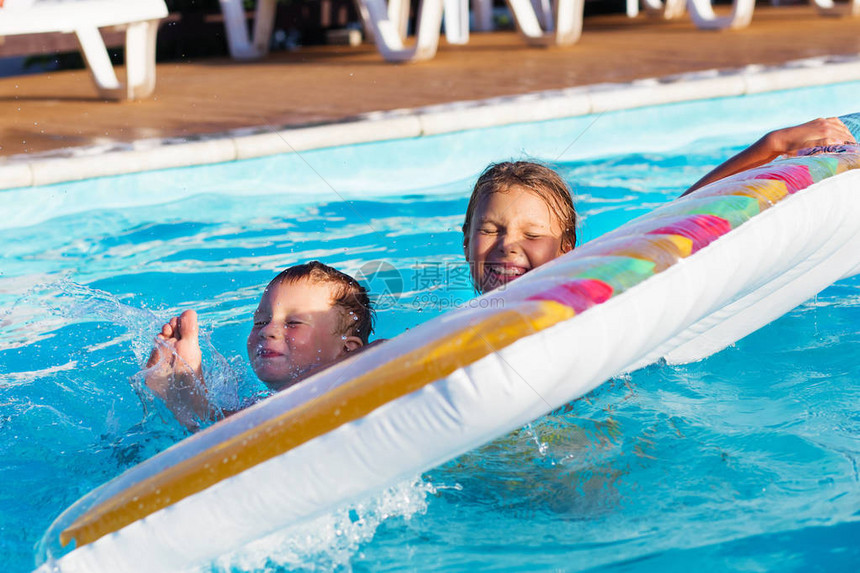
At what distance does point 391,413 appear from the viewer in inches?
65.2

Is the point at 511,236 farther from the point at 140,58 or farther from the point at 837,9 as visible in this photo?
the point at 837,9

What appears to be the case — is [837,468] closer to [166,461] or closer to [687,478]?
[687,478]

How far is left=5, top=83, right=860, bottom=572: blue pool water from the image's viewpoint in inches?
85.2

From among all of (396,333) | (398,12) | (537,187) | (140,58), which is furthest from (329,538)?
(398,12)

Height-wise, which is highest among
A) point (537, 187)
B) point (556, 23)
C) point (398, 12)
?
point (398, 12)

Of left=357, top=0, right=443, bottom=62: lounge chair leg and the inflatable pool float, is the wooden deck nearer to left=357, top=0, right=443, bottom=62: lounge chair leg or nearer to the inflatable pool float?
left=357, top=0, right=443, bottom=62: lounge chair leg

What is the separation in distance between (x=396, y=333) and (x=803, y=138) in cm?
168

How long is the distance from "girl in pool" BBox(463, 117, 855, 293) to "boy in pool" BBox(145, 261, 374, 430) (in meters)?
0.45

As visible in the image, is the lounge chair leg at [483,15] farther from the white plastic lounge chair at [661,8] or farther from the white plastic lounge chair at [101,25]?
the white plastic lounge chair at [101,25]

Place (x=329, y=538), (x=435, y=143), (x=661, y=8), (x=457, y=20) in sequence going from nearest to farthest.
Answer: (x=329, y=538) < (x=435, y=143) < (x=457, y=20) < (x=661, y=8)

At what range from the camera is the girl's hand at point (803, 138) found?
3.30 meters

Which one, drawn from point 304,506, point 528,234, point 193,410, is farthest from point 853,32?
point 304,506

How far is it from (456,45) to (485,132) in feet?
10.9

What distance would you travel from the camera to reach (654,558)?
81.9 inches
